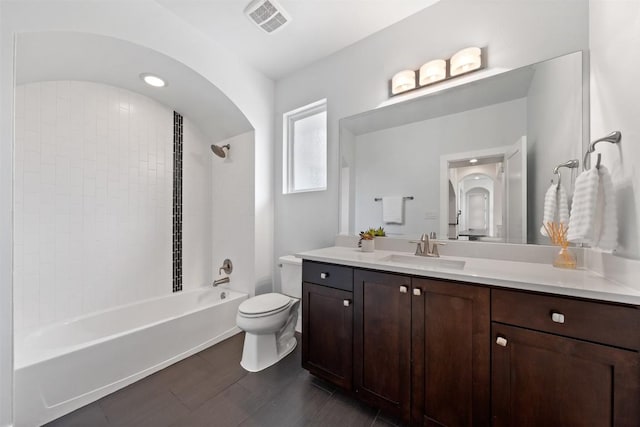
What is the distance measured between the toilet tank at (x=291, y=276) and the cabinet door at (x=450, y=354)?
121 cm

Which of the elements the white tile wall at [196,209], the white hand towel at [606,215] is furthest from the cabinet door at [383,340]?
the white tile wall at [196,209]

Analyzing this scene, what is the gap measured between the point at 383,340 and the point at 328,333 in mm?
366

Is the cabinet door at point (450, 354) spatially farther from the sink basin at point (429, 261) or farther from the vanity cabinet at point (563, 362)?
the sink basin at point (429, 261)

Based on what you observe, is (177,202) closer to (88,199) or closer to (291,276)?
(88,199)

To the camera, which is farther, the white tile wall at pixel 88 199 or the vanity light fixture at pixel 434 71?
the white tile wall at pixel 88 199

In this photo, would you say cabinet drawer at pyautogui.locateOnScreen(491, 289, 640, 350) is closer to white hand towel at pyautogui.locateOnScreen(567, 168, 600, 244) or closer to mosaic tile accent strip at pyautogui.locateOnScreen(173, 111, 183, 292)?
white hand towel at pyautogui.locateOnScreen(567, 168, 600, 244)

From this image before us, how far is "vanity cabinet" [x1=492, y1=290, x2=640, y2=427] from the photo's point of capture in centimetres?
76

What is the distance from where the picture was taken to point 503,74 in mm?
1412

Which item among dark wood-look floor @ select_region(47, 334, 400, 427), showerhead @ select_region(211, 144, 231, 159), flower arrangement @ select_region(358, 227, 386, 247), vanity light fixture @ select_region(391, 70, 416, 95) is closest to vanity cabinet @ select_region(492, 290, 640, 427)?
dark wood-look floor @ select_region(47, 334, 400, 427)

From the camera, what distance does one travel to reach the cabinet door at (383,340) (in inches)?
46.9

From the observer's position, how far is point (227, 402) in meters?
1.43

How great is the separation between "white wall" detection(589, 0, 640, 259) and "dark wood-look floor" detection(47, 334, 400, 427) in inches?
55.8

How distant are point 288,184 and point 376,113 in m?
1.15

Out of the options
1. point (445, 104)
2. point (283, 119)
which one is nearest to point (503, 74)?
point (445, 104)
